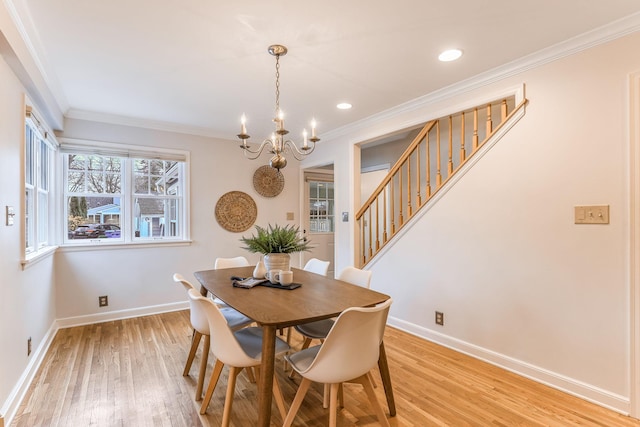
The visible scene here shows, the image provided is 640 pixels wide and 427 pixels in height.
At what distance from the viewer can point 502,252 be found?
2537mm

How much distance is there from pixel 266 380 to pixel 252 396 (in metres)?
0.80

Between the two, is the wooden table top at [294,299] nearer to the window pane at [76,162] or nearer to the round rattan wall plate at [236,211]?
the round rattan wall plate at [236,211]

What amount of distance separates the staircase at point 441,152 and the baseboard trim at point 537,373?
1103mm

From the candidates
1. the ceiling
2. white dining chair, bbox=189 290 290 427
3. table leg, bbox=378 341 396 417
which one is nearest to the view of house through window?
the ceiling

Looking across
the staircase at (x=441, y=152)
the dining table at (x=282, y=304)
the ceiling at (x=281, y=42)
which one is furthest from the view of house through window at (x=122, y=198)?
the staircase at (x=441, y=152)

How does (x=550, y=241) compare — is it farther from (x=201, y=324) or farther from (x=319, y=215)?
(x=319, y=215)

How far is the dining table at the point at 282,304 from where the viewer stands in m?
1.52

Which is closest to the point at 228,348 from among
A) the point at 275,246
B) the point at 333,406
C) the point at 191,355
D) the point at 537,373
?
the point at 333,406

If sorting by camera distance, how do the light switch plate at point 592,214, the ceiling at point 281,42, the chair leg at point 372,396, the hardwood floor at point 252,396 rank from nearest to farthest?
the chair leg at point 372,396
the ceiling at point 281,42
the hardwood floor at point 252,396
the light switch plate at point 592,214

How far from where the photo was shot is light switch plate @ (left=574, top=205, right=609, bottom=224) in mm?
2014

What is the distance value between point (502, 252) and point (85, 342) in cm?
385

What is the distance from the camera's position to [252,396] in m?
2.15

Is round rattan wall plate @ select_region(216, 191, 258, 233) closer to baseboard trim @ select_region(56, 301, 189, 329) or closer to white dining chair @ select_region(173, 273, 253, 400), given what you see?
baseboard trim @ select_region(56, 301, 189, 329)

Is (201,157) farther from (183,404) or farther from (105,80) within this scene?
(183,404)
